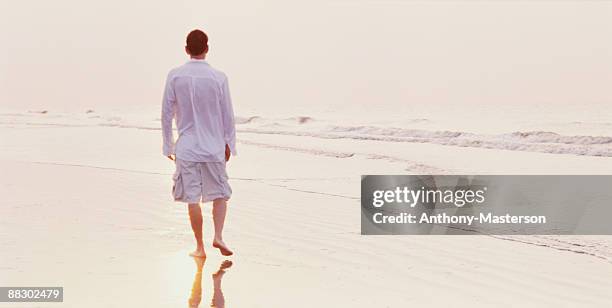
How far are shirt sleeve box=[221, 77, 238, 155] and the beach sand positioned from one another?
92 cm

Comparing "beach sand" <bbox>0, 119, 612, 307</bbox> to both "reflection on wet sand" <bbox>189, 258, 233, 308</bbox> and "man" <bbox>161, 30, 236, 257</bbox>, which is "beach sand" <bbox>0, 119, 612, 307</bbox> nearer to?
"reflection on wet sand" <bbox>189, 258, 233, 308</bbox>

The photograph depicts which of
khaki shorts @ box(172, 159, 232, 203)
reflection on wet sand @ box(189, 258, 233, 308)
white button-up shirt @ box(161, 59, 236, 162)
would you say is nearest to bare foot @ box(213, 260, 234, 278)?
reflection on wet sand @ box(189, 258, 233, 308)

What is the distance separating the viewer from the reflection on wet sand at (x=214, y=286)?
4059 mm

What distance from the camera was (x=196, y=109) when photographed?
523 cm

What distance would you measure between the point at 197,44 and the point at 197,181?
3.49 feet

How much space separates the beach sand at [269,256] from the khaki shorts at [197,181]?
1.58 ft

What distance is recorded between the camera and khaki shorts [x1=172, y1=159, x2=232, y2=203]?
17.3 ft

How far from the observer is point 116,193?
887cm

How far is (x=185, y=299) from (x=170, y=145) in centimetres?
151

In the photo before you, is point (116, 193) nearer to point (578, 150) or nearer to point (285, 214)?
point (285, 214)

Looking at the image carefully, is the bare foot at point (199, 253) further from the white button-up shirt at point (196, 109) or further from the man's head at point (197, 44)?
the man's head at point (197, 44)

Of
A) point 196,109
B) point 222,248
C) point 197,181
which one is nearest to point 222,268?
point 222,248

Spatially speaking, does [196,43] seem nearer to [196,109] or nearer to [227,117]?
[196,109]

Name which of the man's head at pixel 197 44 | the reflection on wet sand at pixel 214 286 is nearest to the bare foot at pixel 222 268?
the reflection on wet sand at pixel 214 286
